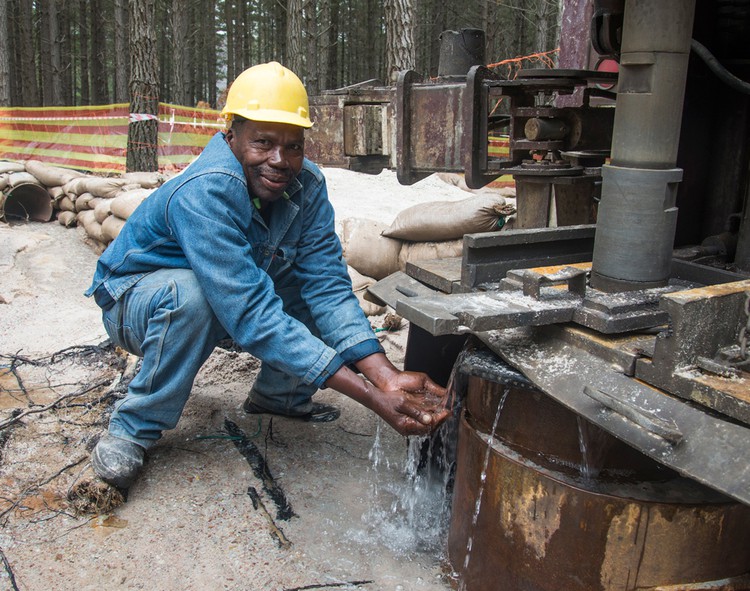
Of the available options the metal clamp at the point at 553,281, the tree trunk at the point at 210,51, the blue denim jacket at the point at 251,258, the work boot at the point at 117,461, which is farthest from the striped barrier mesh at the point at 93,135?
the tree trunk at the point at 210,51

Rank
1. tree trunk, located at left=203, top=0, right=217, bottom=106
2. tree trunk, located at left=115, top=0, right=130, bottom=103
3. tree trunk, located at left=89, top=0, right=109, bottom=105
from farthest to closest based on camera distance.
Result: tree trunk, located at left=203, top=0, right=217, bottom=106 → tree trunk, located at left=89, top=0, right=109, bottom=105 → tree trunk, located at left=115, top=0, right=130, bottom=103

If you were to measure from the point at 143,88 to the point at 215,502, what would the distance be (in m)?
7.67

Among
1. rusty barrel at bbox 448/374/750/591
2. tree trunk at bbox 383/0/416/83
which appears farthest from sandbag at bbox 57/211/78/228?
rusty barrel at bbox 448/374/750/591

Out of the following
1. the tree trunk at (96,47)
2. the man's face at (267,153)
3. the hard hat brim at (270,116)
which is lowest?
the man's face at (267,153)

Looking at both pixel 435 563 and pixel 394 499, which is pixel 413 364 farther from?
pixel 435 563

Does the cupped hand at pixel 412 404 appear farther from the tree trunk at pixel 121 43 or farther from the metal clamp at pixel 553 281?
the tree trunk at pixel 121 43

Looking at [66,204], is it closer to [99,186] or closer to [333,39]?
[99,186]

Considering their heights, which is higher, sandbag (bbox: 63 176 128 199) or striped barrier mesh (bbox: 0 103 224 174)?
striped barrier mesh (bbox: 0 103 224 174)

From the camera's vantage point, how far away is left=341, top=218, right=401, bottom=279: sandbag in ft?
14.8

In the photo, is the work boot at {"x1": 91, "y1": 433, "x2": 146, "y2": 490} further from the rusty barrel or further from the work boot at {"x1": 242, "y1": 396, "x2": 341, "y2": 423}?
the rusty barrel

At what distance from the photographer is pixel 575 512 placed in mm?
1694

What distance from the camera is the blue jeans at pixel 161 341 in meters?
2.44

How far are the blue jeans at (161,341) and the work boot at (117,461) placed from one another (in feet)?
0.16

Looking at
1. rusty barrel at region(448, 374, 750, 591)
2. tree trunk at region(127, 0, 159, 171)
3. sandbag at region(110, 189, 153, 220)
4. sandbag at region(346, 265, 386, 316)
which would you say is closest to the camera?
rusty barrel at region(448, 374, 750, 591)
